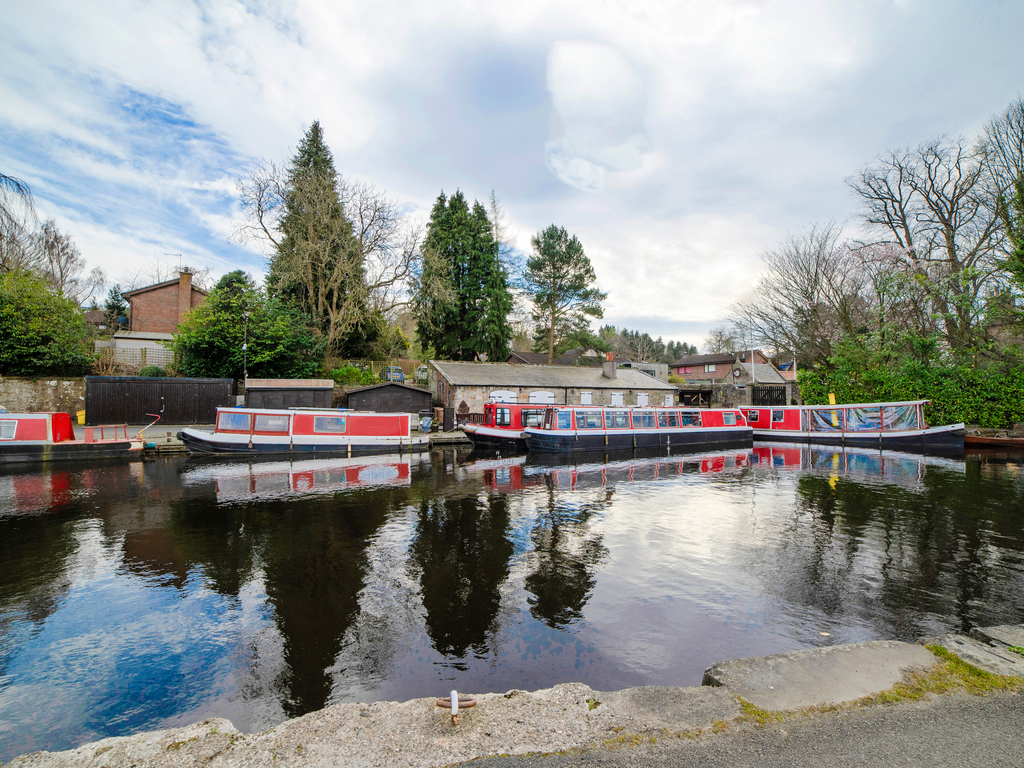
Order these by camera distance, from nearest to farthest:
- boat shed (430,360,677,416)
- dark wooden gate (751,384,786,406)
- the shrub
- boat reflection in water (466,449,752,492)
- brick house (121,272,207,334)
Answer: boat reflection in water (466,449,752,492), boat shed (430,360,677,416), the shrub, dark wooden gate (751,384,786,406), brick house (121,272,207,334)

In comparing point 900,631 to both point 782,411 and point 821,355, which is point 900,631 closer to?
point 782,411

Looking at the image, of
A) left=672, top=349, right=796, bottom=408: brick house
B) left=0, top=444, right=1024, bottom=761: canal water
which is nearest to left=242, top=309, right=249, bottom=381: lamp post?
left=0, top=444, right=1024, bottom=761: canal water

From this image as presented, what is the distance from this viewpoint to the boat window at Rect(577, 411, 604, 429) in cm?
2195

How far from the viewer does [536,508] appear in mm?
11523

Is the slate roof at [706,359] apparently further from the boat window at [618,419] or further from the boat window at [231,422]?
the boat window at [231,422]

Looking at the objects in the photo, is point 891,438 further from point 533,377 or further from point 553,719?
point 553,719

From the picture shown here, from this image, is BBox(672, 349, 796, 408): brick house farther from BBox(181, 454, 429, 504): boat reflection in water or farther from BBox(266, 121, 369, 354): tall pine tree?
BBox(266, 121, 369, 354): tall pine tree

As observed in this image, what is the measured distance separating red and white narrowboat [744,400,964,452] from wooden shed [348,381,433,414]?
1873 cm

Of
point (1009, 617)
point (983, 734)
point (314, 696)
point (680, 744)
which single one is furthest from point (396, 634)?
point (1009, 617)

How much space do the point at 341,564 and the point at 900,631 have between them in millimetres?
7410

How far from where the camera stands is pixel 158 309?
34938 mm

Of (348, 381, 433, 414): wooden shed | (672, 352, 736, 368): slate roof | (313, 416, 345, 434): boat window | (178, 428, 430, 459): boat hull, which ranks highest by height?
(672, 352, 736, 368): slate roof

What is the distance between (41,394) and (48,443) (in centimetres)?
916

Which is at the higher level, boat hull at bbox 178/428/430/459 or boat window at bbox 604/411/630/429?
boat window at bbox 604/411/630/429
